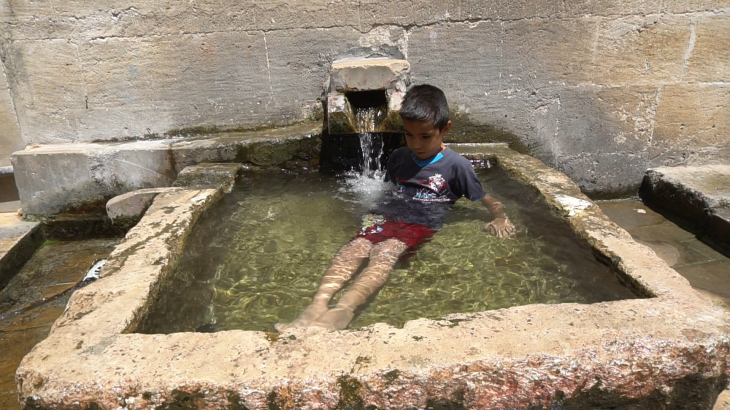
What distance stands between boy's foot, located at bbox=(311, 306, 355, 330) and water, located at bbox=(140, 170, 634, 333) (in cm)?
4

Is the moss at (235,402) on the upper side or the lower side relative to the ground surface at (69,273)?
upper

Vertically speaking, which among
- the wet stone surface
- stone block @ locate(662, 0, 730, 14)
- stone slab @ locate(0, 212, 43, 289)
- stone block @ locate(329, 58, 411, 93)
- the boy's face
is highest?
stone block @ locate(662, 0, 730, 14)

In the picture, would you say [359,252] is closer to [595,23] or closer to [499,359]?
[499,359]

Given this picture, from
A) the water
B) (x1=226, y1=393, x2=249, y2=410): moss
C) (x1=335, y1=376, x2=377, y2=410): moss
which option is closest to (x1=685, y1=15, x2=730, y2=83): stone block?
the water

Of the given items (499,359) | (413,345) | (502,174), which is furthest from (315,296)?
(502,174)

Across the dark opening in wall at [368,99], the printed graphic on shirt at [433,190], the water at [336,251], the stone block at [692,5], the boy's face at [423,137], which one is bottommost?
the water at [336,251]

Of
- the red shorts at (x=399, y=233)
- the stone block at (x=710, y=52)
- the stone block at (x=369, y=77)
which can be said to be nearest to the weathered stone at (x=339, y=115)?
the stone block at (x=369, y=77)

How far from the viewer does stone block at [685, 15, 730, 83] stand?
12.2 feet

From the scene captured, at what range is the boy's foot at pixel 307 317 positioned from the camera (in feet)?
5.74

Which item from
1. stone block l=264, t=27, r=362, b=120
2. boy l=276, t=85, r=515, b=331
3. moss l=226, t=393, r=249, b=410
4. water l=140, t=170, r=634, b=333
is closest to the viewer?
moss l=226, t=393, r=249, b=410

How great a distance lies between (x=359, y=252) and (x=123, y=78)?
2.78m

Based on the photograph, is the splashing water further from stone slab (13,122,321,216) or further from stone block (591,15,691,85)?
stone block (591,15,691,85)

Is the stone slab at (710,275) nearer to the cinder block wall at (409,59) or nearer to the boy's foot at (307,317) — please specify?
the cinder block wall at (409,59)

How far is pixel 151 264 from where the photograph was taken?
1.98m
